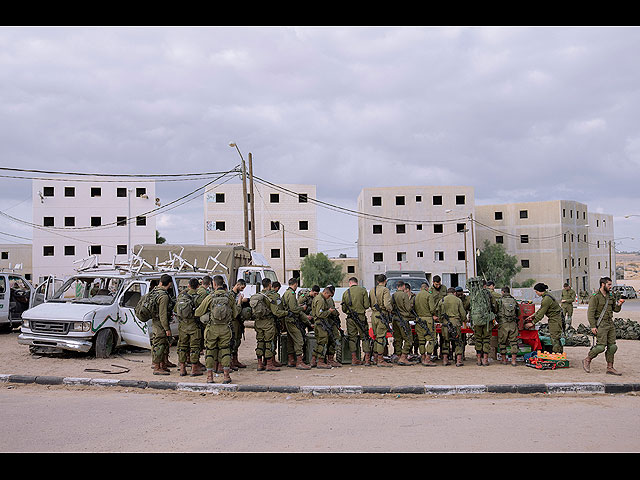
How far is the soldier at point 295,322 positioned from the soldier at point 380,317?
132cm

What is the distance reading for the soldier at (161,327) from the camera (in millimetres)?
9562

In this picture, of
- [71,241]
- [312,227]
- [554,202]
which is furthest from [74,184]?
[554,202]

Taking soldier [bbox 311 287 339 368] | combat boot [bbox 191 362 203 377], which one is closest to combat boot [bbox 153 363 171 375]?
combat boot [bbox 191 362 203 377]

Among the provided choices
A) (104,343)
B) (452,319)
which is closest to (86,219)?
(104,343)

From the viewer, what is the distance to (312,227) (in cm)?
5216

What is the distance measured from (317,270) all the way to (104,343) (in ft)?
124

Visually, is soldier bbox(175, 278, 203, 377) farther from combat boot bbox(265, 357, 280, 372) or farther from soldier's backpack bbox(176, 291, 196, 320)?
combat boot bbox(265, 357, 280, 372)

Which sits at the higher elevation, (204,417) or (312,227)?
(312,227)

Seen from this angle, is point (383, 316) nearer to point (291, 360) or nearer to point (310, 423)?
point (291, 360)

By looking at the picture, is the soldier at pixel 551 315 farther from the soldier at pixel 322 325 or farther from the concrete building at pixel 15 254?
the concrete building at pixel 15 254

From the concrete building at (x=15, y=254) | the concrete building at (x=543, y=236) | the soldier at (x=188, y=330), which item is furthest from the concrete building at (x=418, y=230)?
the soldier at (x=188, y=330)

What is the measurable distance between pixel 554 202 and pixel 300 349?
4956 cm

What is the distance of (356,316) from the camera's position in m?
10.5
